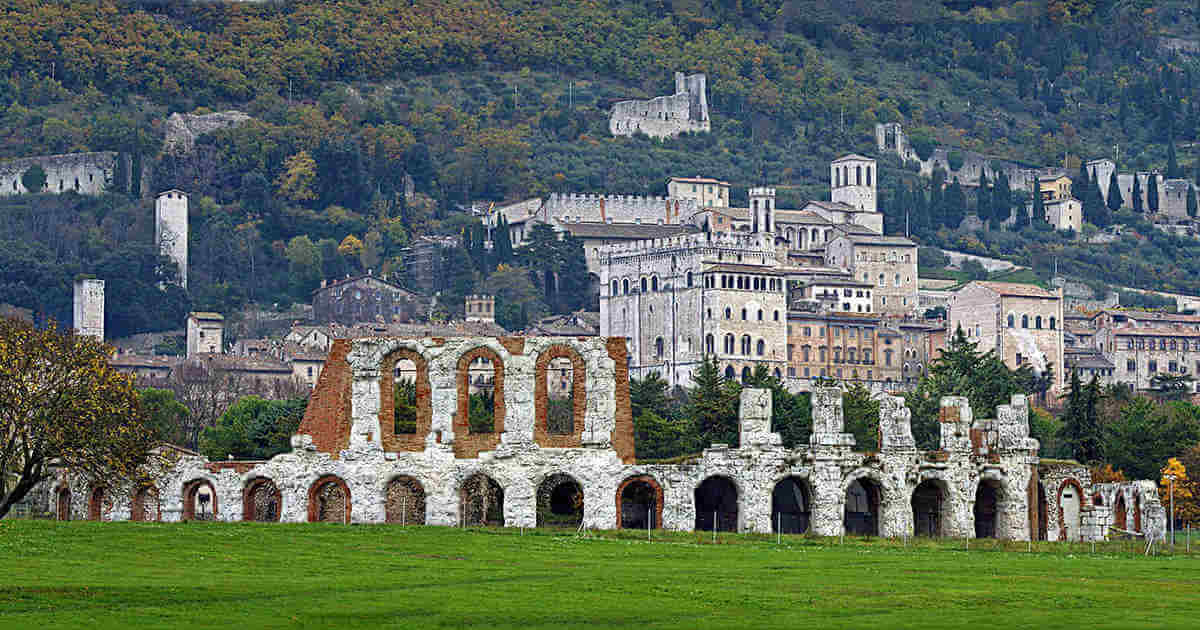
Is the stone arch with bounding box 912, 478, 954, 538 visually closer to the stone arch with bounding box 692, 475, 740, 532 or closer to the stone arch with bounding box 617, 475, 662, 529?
the stone arch with bounding box 692, 475, 740, 532

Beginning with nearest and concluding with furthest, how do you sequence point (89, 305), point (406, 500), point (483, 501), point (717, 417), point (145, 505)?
point (406, 500)
point (483, 501)
point (145, 505)
point (717, 417)
point (89, 305)

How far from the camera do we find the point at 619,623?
35.6m

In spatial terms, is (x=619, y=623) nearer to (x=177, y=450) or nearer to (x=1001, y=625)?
(x=1001, y=625)

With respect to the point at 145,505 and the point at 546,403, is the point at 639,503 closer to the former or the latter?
the point at 546,403

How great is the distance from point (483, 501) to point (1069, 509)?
51.2ft

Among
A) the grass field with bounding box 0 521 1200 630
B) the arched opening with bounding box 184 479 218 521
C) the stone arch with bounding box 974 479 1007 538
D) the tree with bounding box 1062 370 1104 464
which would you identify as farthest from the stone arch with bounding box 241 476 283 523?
the tree with bounding box 1062 370 1104 464

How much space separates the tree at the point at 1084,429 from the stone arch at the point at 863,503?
73.5 ft

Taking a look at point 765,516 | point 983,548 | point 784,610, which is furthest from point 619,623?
point 765,516

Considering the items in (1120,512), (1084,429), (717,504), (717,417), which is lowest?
(1120,512)

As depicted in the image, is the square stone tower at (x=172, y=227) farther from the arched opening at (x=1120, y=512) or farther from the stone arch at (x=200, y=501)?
the arched opening at (x=1120, y=512)

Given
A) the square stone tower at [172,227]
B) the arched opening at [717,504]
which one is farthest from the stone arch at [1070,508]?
the square stone tower at [172,227]

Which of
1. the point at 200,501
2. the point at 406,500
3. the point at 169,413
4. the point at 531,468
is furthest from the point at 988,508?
the point at 169,413

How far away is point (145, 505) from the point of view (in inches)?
2576

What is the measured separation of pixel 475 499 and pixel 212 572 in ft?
73.1
